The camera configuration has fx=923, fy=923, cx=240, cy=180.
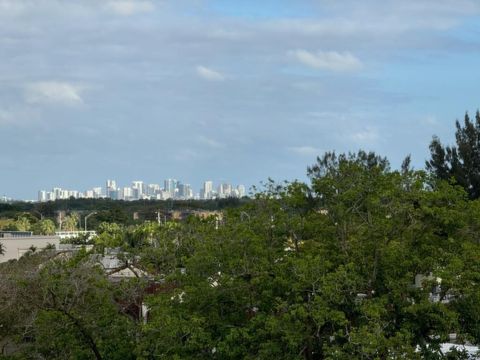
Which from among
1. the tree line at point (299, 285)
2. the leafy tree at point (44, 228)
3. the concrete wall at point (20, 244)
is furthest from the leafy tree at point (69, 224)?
the tree line at point (299, 285)

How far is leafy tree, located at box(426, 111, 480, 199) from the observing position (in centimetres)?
5178

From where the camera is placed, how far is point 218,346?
20.3 m

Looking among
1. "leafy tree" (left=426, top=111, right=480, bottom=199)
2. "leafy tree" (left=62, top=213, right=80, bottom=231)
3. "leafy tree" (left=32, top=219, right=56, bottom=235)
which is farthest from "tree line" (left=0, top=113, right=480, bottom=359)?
"leafy tree" (left=62, top=213, right=80, bottom=231)

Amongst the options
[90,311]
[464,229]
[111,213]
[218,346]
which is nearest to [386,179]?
[464,229]

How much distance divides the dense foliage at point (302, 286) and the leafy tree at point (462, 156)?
30101 millimetres

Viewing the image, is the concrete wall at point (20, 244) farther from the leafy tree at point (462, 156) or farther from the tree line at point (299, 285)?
the tree line at point (299, 285)

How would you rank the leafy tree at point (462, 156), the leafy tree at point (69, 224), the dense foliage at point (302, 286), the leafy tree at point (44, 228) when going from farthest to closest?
the leafy tree at point (69, 224) < the leafy tree at point (44, 228) < the leafy tree at point (462, 156) < the dense foliage at point (302, 286)

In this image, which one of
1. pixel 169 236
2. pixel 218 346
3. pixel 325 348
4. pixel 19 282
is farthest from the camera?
pixel 169 236

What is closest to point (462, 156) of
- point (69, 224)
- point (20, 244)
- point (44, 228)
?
point (20, 244)

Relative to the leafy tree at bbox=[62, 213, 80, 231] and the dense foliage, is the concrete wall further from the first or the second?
the leafy tree at bbox=[62, 213, 80, 231]

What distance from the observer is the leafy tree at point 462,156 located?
170 ft

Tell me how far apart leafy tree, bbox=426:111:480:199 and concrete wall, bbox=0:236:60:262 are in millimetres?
25742

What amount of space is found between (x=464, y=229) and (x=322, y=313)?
13.8 ft

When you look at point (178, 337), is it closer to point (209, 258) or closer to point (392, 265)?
point (209, 258)
